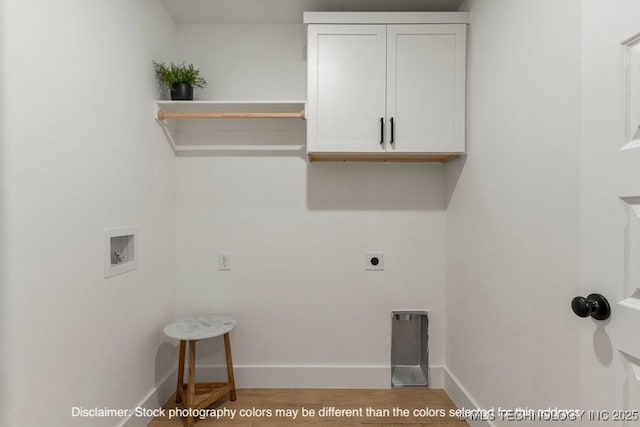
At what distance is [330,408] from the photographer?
1.94 m

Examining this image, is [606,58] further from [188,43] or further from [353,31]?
[188,43]

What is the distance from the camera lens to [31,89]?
1076 mm

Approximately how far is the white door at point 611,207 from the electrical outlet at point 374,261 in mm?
1253

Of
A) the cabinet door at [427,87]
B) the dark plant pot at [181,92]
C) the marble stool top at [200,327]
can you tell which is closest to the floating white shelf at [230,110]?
the dark plant pot at [181,92]

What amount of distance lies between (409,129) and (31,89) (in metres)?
1.69

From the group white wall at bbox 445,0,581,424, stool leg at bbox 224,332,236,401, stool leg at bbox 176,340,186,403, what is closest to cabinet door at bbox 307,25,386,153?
white wall at bbox 445,0,581,424

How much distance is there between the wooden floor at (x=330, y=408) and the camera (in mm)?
1814

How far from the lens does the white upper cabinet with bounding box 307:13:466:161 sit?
6.10ft

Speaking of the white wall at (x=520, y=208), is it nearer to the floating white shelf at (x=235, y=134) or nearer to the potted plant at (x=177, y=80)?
the floating white shelf at (x=235, y=134)

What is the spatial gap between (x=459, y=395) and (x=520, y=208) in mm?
1244

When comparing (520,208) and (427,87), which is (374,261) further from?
(427,87)

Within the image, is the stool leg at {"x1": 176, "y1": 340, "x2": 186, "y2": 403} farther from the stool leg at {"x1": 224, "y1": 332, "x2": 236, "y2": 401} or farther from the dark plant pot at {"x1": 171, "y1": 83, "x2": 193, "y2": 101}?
the dark plant pot at {"x1": 171, "y1": 83, "x2": 193, "y2": 101}

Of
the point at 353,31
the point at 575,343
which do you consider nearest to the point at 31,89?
the point at 353,31

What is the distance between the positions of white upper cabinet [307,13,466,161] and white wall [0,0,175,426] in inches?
37.7
